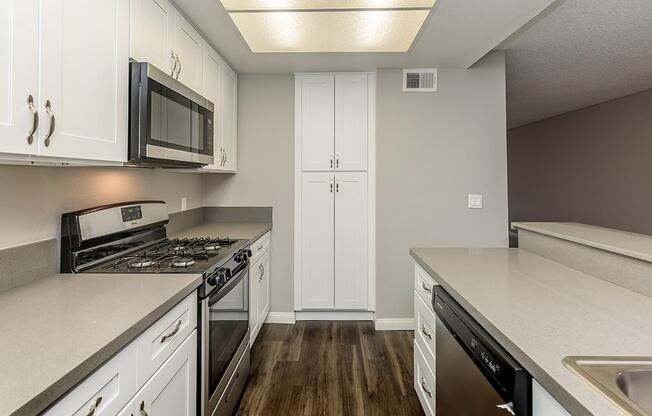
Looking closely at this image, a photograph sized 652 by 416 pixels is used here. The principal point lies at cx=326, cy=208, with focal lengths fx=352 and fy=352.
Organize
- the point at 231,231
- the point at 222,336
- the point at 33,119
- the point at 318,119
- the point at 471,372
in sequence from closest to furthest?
the point at 33,119
the point at 471,372
the point at 222,336
the point at 231,231
the point at 318,119

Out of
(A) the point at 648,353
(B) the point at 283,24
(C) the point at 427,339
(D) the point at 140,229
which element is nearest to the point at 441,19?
(B) the point at 283,24

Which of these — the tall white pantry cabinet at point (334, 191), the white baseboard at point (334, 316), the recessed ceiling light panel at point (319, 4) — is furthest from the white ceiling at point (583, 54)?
the white baseboard at point (334, 316)

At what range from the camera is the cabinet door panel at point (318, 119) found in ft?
10.7

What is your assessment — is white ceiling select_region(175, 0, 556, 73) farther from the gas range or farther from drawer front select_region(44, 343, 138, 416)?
drawer front select_region(44, 343, 138, 416)

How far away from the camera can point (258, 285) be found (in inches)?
110

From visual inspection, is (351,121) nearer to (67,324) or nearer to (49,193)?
(49,193)

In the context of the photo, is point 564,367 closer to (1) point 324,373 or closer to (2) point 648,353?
(2) point 648,353

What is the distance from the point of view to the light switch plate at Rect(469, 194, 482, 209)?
315 cm

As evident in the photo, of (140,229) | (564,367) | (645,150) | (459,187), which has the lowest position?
(564,367)

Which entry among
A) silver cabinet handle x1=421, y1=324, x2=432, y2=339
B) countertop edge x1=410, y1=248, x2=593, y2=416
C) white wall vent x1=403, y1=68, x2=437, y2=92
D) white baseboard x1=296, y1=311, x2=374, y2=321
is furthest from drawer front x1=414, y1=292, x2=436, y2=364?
white wall vent x1=403, y1=68, x2=437, y2=92

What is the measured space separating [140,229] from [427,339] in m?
1.71

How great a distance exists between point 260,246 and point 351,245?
87cm

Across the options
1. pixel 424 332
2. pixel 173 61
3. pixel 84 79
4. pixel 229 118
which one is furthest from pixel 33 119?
pixel 229 118

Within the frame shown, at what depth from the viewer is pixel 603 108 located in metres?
4.88
